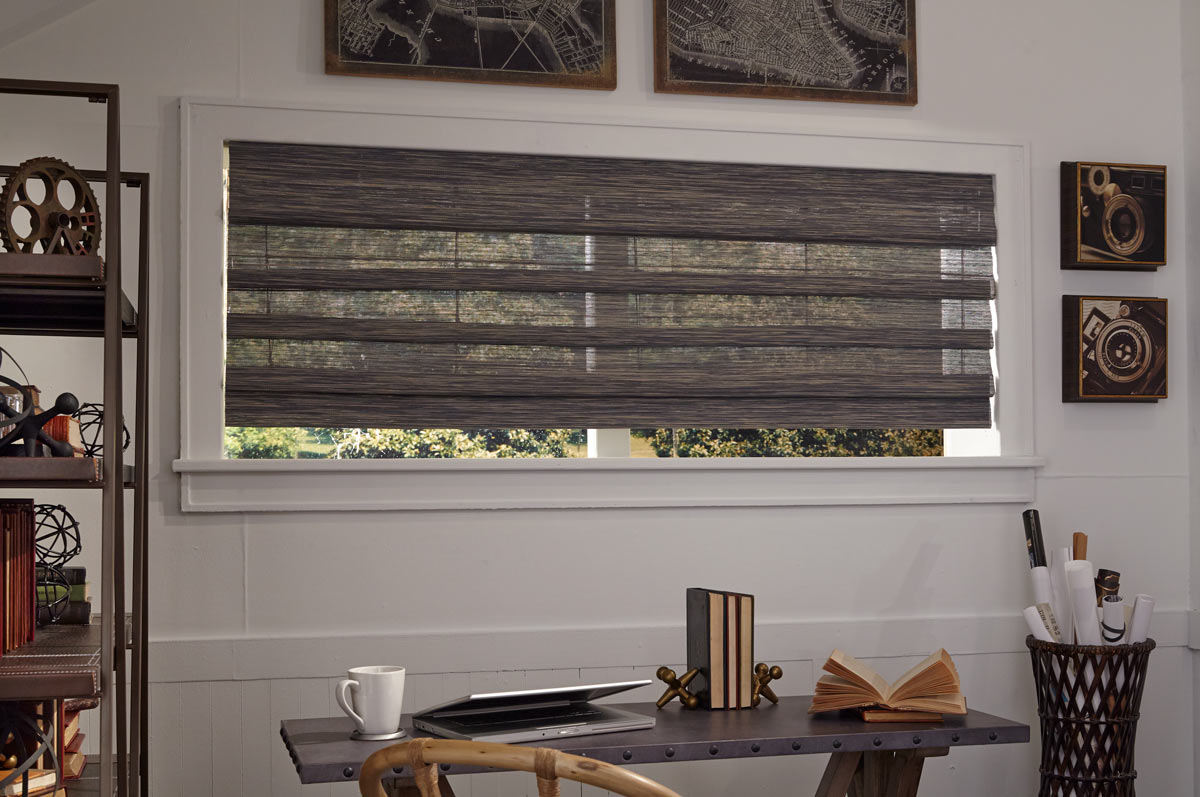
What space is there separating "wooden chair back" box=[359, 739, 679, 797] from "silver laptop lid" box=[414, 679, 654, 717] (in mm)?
657

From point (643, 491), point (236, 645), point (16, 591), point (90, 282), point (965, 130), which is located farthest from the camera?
point (965, 130)

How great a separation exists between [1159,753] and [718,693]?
1.45m

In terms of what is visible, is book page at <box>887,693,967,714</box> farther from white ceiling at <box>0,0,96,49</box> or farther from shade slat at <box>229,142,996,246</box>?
white ceiling at <box>0,0,96,49</box>

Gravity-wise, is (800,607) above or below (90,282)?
below

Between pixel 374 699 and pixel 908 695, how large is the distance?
0.99 meters

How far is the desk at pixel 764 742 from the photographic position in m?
1.98

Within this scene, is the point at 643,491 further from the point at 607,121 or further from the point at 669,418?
the point at 607,121

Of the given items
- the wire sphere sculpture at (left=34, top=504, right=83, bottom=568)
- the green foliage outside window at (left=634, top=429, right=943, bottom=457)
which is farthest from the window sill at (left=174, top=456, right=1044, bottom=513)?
the wire sphere sculpture at (left=34, top=504, right=83, bottom=568)

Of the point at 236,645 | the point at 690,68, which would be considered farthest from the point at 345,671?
the point at 690,68

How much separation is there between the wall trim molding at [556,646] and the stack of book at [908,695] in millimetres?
585

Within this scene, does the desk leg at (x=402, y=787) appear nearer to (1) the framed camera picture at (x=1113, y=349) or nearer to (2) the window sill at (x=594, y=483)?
(2) the window sill at (x=594, y=483)

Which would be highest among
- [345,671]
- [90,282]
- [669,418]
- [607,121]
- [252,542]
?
[607,121]

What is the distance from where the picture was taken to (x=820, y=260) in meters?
2.95

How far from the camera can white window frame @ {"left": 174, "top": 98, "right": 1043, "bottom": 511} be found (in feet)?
8.55
